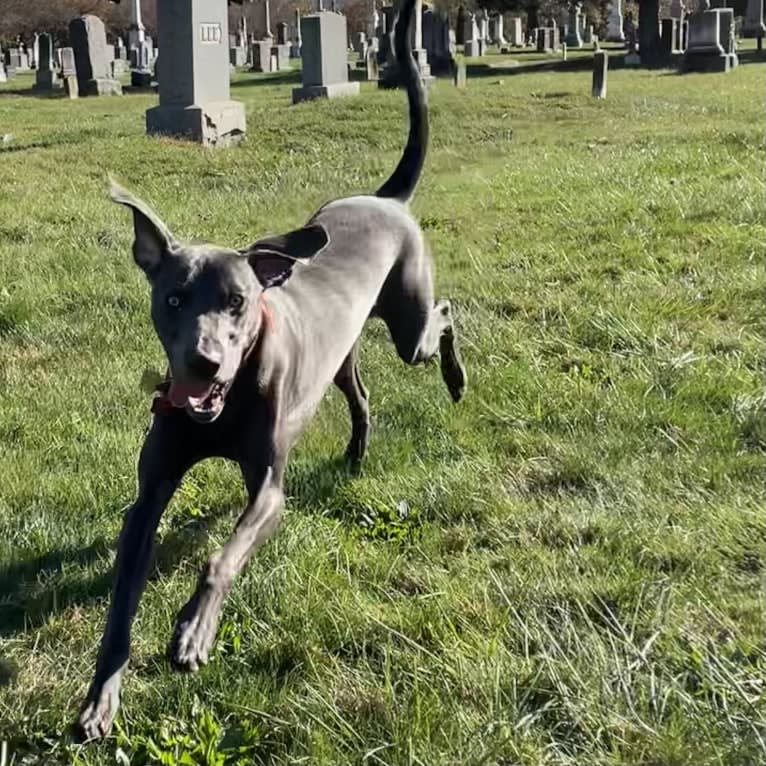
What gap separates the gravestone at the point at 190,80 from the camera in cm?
1441

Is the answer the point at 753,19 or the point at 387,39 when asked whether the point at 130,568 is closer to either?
the point at 387,39

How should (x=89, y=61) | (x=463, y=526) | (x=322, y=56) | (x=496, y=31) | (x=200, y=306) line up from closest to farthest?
(x=200, y=306) < (x=463, y=526) < (x=322, y=56) < (x=89, y=61) < (x=496, y=31)

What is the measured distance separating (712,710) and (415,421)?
7.80 ft

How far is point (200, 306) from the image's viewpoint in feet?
8.96

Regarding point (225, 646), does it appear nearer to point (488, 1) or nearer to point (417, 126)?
point (417, 126)

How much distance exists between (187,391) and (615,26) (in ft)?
159

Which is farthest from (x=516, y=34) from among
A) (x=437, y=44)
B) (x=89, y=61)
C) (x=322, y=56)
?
(x=322, y=56)

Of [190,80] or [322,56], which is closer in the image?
[190,80]

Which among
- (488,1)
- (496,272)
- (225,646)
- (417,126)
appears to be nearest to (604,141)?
(496,272)

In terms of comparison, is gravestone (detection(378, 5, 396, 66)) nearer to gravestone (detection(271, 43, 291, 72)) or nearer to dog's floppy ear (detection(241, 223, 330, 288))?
dog's floppy ear (detection(241, 223, 330, 288))

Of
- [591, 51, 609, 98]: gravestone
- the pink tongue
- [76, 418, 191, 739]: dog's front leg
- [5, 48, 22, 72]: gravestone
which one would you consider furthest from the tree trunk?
the pink tongue

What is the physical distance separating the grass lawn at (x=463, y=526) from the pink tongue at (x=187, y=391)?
712 mm

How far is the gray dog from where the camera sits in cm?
263

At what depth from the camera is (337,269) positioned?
12.7ft
